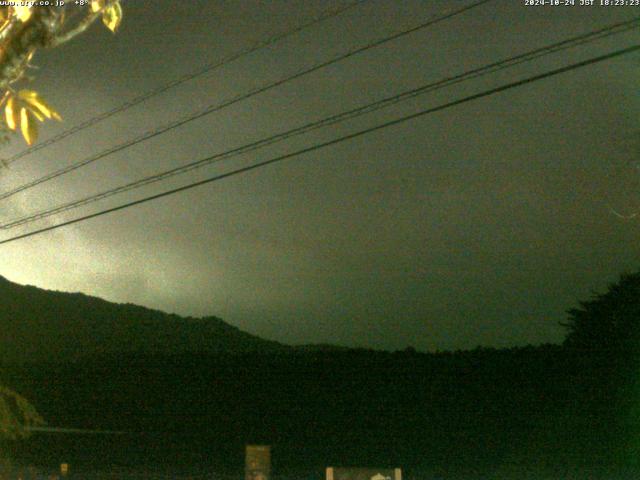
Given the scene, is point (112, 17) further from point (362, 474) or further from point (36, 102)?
point (362, 474)

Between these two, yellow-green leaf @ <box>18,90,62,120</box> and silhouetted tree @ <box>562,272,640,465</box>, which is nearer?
yellow-green leaf @ <box>18,90,62,120</box>

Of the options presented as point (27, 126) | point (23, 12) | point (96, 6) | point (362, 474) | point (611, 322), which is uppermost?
point (611, 322)

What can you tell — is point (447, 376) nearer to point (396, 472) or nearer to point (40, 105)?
point (396, 472)

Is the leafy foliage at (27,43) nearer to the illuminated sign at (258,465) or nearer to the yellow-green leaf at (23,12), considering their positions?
the yellow-green leaf at (23,12)

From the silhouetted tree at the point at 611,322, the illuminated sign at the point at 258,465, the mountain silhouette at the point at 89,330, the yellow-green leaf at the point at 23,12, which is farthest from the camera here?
the mountain silhouette at the point at 89,330

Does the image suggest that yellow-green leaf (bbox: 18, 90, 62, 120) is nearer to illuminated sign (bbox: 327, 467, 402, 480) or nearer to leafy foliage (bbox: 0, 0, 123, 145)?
leafy foliage (bbox: 0, 0, 123, 145)

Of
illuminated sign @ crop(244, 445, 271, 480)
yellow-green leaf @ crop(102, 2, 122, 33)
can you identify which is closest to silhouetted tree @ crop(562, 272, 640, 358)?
illuminated sign @ crop(244, 445, 271, 480)

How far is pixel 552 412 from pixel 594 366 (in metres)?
1.80

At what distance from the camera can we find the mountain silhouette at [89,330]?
43844mm

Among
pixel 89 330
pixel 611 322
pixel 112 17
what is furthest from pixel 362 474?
pixel 89 330

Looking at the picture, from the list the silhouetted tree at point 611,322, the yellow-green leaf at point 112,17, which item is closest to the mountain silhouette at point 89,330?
the silhouetted tree at point 611,322

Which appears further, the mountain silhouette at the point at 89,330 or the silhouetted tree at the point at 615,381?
the mountain silhouette at the point at 89,330

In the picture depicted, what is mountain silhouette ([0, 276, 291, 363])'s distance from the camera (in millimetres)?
43844

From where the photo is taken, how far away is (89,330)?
4931 cm
